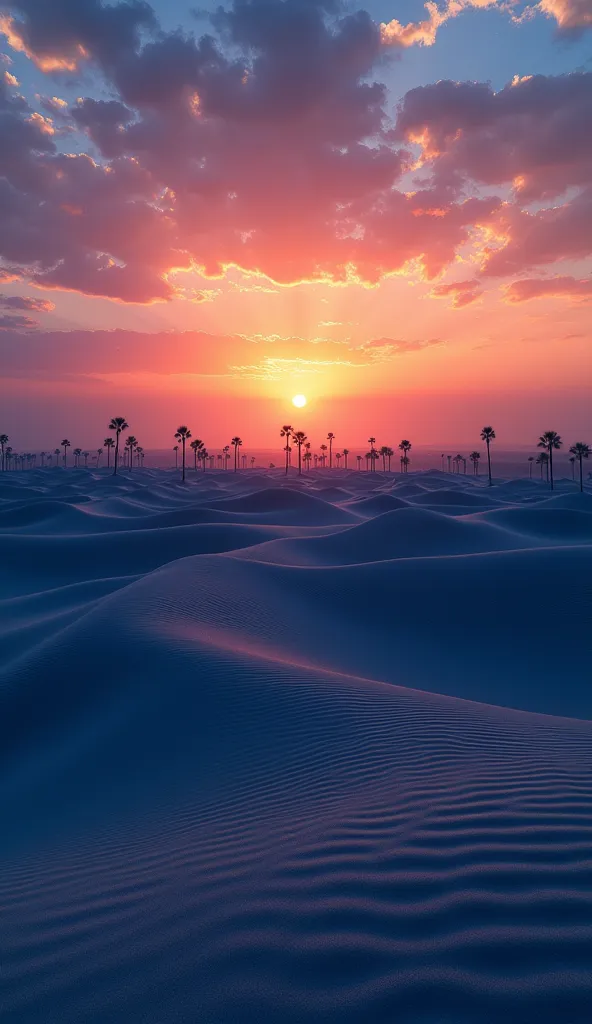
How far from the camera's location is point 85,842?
19.8 feet

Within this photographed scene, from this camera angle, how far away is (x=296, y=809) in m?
5.37

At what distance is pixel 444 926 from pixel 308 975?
81 centimetres

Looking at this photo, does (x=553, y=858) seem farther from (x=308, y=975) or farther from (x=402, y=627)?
(x=402, y=627)

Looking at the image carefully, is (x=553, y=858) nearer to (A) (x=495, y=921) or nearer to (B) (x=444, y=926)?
(A) (x=495, y=921)

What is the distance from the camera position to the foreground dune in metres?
3.01

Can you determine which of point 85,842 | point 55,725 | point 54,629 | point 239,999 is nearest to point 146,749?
point 85,842

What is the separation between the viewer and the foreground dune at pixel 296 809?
3.01 m

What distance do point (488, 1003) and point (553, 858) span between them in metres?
1.31

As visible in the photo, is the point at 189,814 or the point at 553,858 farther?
the point at 189,814

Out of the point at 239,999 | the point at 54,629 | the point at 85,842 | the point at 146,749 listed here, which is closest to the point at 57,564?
the point at 54,629

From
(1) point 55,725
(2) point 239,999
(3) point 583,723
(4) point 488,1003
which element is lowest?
(1) point 55,725

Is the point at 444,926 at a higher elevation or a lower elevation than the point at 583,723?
higher

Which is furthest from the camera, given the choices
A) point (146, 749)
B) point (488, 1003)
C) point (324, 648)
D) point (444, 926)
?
point (324, 648)

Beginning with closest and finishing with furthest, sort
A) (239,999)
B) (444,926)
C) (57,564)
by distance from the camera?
(239,999)
(444,926)
(57,564)
